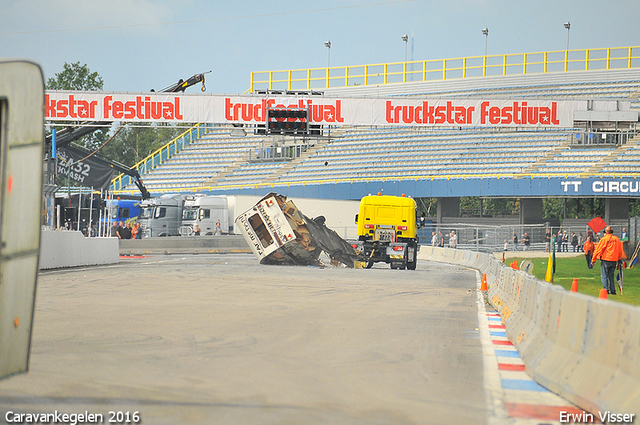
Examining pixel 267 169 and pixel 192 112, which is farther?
pixel 267 169

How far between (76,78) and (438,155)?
55374 mm

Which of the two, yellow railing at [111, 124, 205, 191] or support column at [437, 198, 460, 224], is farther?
yellow railing at [111, 124, 205, 191]

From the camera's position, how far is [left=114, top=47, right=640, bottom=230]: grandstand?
5053cm

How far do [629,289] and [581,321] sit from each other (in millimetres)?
15949

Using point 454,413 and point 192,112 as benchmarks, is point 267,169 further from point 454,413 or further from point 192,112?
point 454,413

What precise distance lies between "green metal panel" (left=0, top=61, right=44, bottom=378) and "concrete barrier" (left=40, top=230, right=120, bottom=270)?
1864cm

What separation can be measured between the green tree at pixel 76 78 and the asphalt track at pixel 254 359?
82.4m

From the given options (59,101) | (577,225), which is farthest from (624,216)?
(59,101)

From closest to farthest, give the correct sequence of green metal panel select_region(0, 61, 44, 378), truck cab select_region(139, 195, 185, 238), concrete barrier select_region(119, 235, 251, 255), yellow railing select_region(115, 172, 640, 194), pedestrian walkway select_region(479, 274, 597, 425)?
1. green metal panel select_region(0, 61, 44, 378)
2. pedestrian walkway select_region(479, 274, 597, 425)
3. concrete barrier select_region(119, 235, 251, 255)
4. truck cab select_region(139, 195, 185, 238)
5. yellow railing select_region(115, 172, 640, 194)

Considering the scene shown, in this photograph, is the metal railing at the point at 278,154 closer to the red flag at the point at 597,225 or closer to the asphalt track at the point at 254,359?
the red flag at the point at 597,225

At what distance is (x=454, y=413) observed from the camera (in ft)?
19.6

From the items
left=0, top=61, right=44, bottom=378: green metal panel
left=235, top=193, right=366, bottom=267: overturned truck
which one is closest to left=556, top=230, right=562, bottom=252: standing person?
left=235, top=193, right=366, bottom=267: overturned truck

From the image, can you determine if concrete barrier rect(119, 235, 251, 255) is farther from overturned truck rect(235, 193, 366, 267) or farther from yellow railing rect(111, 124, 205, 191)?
yellow railing rect(111, 124, 205, 191)

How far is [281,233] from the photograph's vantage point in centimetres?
2906
